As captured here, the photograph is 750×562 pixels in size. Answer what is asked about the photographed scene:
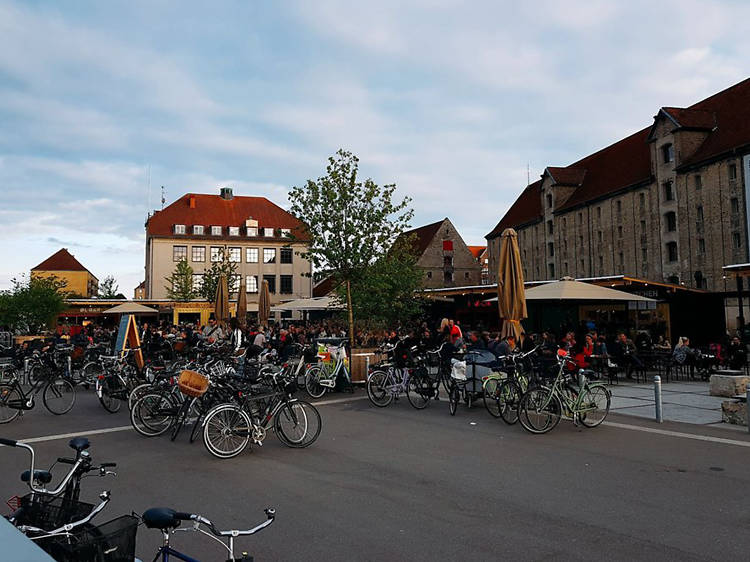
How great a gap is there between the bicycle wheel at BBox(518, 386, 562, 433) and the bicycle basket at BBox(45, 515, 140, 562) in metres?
7.76

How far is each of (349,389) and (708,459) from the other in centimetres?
889

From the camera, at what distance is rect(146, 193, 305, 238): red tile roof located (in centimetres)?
6706

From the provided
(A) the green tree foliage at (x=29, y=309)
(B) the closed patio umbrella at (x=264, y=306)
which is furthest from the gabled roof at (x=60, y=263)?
(B) the closed patio umbrella at (x=264, y=306)

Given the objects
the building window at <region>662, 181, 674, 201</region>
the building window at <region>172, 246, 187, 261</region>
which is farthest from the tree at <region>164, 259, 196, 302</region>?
the building window at <region>662, 181, 674, 201</region>

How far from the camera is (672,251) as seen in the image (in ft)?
145

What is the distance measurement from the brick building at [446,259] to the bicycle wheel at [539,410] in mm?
64685

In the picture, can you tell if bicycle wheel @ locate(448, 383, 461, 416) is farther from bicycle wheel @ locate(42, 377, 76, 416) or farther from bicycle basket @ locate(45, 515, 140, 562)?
bicycle basket @ locate(45, 515, 140, 562)

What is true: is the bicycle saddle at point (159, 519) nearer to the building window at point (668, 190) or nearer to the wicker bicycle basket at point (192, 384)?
the wicker bicycle basket at point (192, 384)

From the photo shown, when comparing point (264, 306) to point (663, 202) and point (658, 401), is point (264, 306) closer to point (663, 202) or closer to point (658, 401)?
point (658, 401)

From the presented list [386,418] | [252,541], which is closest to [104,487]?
[252,541]

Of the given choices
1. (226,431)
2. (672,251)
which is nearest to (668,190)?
(672,251)

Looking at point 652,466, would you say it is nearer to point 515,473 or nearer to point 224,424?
point 515,473

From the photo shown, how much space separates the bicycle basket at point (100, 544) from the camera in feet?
7.76

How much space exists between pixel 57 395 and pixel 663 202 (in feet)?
143
